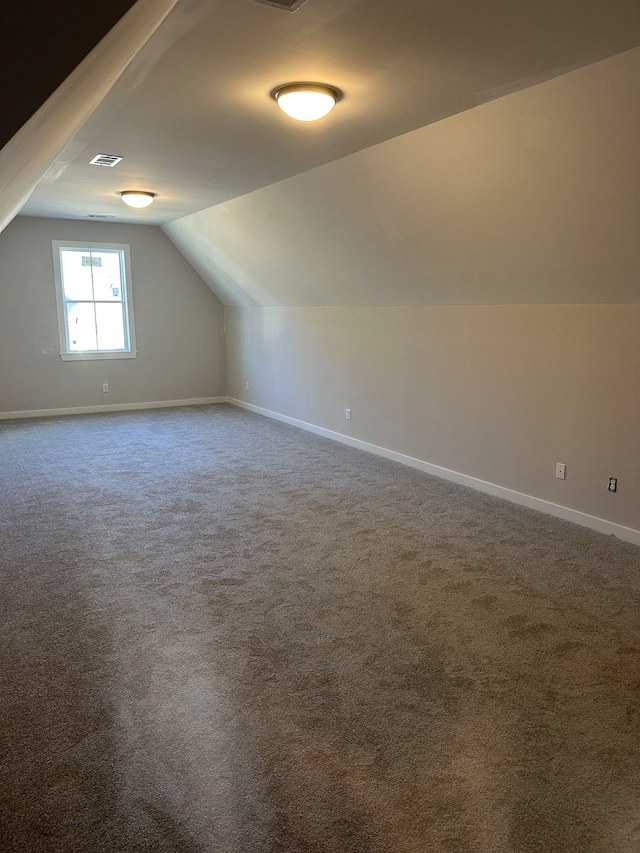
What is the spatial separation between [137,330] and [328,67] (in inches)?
227

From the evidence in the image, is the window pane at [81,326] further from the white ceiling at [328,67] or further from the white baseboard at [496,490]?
the white ceiling at [328,67]

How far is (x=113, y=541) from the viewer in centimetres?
351

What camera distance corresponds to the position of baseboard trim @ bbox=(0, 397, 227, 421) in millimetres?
7164

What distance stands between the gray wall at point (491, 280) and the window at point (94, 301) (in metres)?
2.14

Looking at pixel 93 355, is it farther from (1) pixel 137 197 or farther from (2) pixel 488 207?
(2) pixel 488 207

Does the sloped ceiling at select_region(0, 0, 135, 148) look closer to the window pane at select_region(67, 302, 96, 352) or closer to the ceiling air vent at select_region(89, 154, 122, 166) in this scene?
the ceiling air vent at select_region(89, 154, 122, 166)

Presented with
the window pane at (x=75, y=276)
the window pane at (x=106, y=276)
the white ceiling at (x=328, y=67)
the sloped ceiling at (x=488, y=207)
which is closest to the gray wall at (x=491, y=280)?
the sloped ceiling at (x=488, y=207)

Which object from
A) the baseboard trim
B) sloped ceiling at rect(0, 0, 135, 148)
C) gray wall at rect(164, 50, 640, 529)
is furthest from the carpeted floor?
the baseboard trim

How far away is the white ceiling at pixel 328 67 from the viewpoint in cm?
201

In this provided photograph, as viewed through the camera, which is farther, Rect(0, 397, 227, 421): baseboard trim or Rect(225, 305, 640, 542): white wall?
Rect(0, 397, 227, 421): baseboard trim

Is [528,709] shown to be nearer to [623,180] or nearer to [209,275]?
[623,180]

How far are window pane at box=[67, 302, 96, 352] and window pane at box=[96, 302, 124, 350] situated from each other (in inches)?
3.3

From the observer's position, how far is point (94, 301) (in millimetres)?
7453

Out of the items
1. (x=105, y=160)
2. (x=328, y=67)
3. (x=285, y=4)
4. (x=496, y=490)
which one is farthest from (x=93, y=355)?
(x=285, y=4)
